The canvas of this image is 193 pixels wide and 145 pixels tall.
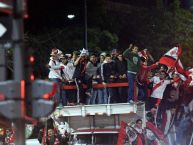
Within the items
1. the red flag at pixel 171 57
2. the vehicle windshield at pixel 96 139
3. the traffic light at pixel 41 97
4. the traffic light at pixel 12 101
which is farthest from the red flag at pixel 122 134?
the traffic light at pixel 12 101

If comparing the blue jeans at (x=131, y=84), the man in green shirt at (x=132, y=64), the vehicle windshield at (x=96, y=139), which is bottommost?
the vehicle windshield at (x=96, y=139)

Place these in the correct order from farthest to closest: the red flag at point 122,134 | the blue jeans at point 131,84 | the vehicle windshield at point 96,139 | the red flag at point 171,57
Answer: the red flag at point 171,57, the blue jeans at point 131,84, the red flag at point 122,134, the vehicle windshield at point 96,139

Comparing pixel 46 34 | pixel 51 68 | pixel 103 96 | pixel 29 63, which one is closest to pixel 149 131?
pixel 103 96

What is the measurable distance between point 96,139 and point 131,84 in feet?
10.3

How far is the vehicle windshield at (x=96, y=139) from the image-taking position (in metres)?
16.9

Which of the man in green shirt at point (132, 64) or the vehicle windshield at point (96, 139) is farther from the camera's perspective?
the man in green shirt at point (132, 64)

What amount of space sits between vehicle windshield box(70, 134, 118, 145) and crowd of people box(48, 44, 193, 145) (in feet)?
7.49

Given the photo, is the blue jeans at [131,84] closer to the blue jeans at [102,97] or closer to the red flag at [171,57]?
the blue jeans at [102,97]

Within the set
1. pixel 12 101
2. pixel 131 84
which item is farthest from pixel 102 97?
pixel 12 101

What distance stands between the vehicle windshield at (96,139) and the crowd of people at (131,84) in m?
2.28

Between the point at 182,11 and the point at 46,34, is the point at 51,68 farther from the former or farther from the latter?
the point at 182,11

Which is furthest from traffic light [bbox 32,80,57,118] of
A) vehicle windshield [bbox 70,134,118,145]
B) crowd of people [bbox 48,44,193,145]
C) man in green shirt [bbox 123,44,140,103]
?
man in green shirt [bbox 123,44,140,103]

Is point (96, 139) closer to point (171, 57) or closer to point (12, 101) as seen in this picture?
point (171, 57)

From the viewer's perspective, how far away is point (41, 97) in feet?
36.0
